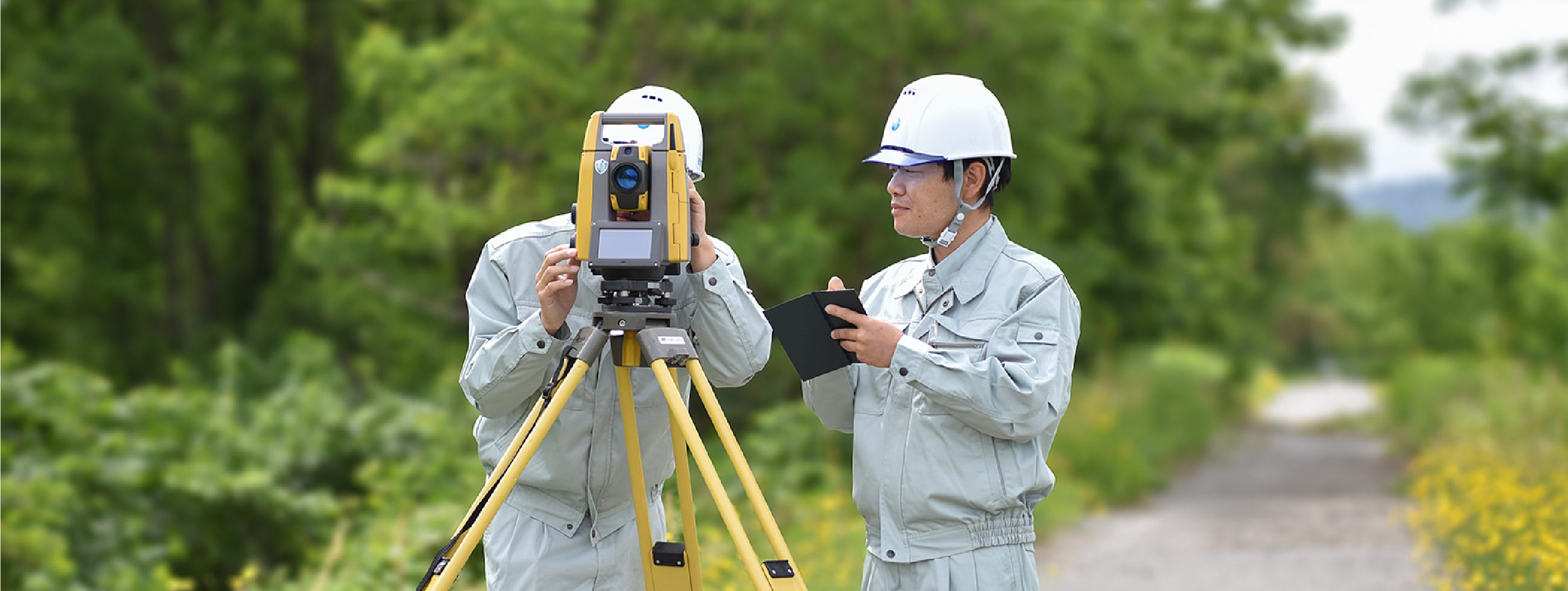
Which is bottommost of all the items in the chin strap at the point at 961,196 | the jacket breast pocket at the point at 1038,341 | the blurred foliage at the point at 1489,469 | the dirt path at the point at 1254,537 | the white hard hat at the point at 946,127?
the dirt path at the point at 1254,537

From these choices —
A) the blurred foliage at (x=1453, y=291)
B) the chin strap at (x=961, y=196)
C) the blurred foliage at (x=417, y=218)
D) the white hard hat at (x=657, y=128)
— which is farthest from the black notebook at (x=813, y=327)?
the blurred foliage at (x=1453, y=291)

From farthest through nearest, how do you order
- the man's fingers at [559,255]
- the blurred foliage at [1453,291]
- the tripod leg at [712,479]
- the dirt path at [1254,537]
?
the blurred foliage at [1453,291]
the dirt path at [1254,537]
the man's fingers at [559,255]
the tripod leg at [712,479]

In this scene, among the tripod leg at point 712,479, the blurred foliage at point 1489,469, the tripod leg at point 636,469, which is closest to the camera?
the tripod leg at point 712,479

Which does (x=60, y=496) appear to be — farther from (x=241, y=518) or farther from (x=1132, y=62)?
(x=1132, y=62)

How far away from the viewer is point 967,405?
2852 mm

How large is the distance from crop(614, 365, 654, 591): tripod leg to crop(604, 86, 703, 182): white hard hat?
17.6 inches

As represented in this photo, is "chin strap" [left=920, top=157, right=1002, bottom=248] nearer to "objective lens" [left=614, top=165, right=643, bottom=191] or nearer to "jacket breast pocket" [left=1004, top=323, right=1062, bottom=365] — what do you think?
"jacket breast pocket" [left=1004, top=323, right=1062, bottom=365]

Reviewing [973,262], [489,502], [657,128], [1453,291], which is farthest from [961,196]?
[1453,291]

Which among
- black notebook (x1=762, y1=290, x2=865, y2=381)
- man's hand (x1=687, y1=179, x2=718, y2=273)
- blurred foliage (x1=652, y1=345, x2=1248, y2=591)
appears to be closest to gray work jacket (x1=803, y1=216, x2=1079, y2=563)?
black notebook (x1=762, y1=290, x2=865, y2=381)

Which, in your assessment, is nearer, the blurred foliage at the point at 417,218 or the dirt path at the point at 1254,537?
the blurred foliage at the point at 417,218

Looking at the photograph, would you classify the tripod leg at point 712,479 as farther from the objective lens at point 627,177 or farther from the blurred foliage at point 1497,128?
the blurred foliage at point 1497,128

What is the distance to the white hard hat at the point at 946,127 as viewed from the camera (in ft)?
9.77

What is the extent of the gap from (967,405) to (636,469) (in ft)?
2.31

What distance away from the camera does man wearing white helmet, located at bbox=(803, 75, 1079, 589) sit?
289cm
